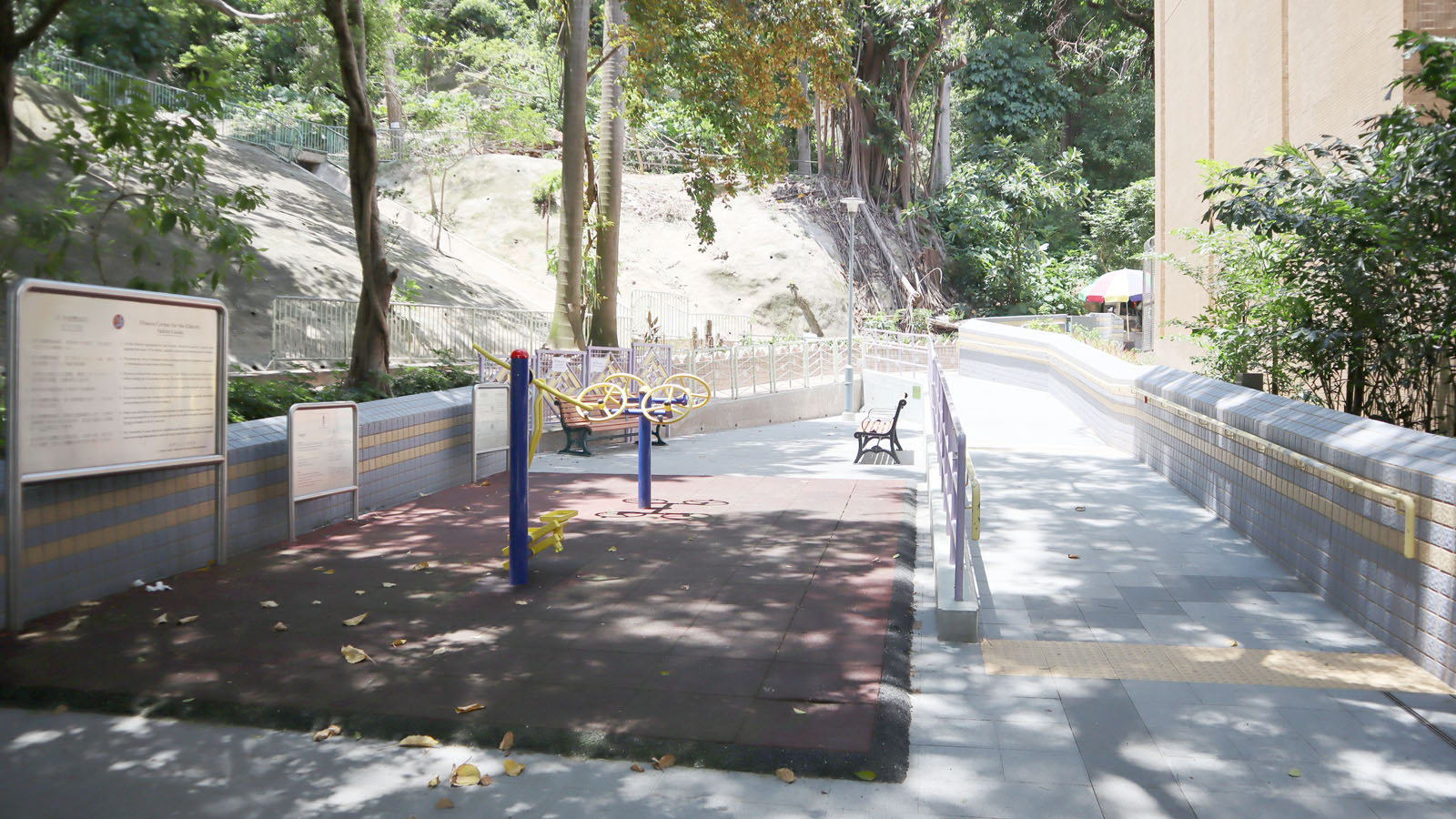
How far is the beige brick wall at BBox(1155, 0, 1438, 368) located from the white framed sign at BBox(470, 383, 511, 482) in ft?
29.3

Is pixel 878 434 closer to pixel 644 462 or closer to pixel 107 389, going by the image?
pixel 644 462

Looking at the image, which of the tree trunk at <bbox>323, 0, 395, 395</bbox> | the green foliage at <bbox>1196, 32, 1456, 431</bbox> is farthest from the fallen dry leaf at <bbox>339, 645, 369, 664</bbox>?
the green foliage at <bbox>1196, 32, 1456, 431</bbox>

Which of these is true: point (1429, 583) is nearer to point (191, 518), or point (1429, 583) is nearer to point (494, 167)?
point (191, 518)

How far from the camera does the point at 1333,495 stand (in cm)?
592

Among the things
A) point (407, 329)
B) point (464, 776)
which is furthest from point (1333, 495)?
point (407, 329)

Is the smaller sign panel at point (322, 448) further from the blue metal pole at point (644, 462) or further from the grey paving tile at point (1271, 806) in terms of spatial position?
the grey paving tile at point (1271, 806)

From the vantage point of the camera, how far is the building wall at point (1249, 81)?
1140 centimetres

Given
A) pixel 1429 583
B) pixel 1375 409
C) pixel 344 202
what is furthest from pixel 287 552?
pixel 344 202

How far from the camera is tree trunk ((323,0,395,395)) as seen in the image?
1112cm

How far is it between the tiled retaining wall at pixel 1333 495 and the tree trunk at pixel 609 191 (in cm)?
1088

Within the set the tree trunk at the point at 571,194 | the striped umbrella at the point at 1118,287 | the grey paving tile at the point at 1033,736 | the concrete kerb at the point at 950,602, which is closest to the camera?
the grey paving tile at the point at 1033,736

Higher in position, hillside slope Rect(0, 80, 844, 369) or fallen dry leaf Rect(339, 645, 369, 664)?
hillside slope Rect(0, 80, 844, 369)

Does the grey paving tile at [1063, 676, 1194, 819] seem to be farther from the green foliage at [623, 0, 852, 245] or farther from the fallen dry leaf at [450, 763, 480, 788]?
the green foliage at [623, 0, 852, 245]

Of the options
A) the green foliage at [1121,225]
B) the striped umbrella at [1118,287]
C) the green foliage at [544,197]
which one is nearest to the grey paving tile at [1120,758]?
the striped umbrella at [1118,287]
